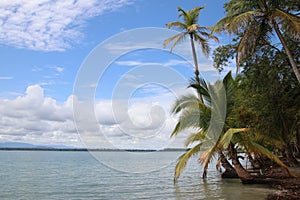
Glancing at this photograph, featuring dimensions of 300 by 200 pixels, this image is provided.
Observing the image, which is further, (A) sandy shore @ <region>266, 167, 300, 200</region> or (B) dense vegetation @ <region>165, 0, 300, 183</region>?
(B) dense vegetation @ <region>165, 0, 300, 183</region>

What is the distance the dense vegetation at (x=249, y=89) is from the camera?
39.7 feet

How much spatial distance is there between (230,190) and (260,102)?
478 centimetres

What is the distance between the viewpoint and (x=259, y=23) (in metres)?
12.7

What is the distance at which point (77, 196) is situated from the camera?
612 inches

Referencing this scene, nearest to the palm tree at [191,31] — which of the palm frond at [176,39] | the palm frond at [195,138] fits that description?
the palm frond at [176,39]

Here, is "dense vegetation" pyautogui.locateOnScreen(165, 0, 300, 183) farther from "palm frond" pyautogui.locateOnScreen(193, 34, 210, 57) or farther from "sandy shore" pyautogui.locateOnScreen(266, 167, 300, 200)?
"palm frond" pyautogui.locateOnScreen(193, 34, 210, 57)

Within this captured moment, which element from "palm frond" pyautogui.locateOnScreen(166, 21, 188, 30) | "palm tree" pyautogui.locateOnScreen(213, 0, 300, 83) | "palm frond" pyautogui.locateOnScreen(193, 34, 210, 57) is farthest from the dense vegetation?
"palm frond" pyautogui.locateOnScreen(166, 21, 188, 30)

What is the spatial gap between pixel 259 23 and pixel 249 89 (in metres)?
3.46

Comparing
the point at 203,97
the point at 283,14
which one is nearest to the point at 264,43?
the point at 283,14

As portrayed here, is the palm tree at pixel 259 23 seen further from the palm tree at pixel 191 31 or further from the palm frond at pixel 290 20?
the palm tree at pixel 191 31

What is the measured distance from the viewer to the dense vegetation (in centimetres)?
1211

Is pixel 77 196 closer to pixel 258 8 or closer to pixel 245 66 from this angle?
pixel 245 66

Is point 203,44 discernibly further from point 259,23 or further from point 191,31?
point 259,23

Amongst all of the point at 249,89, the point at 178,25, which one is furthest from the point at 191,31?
the point at 249,89
